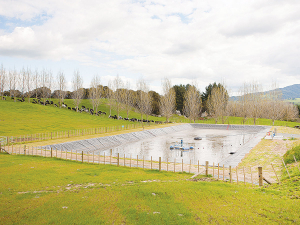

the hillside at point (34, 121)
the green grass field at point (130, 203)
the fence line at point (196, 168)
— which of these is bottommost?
the fence line at point (196, 168)

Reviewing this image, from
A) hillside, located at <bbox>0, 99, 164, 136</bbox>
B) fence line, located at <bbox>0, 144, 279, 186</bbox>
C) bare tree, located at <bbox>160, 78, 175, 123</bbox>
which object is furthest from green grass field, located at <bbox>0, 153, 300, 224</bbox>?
bare tree, located at <bbox>160, 78, 175, 123</bbox>

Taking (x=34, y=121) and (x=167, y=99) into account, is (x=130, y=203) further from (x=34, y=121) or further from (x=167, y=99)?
(x=167, y=99)

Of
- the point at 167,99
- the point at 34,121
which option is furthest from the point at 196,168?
the point at 167,99

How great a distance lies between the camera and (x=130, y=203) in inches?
431

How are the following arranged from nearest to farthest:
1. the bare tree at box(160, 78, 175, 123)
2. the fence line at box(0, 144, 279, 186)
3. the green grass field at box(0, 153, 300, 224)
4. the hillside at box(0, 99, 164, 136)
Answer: the green grass field at box(0, 153, 300, 224), the fence line at box(0, 144, 279, 186), the hillside at box(0, 99, 164, 136), the bare tree at box(160, 78, 175, 123)

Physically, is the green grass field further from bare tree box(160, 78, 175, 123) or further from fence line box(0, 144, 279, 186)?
bare tree box(160, 78, 175, 123)

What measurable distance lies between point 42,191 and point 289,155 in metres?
23.4

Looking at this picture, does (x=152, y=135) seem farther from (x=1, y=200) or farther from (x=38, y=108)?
(x=1, y=200)

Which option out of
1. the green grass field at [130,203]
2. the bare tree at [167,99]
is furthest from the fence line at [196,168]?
the bare tree at [167,99]

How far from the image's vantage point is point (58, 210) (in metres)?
10.1

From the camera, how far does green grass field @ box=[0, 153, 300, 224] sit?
9164 mm

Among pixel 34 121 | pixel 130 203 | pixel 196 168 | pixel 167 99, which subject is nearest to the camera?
pixel 130 203

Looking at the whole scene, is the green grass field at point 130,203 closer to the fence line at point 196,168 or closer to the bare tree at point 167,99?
the fence line at point 196,168

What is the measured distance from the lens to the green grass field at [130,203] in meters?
9.16
